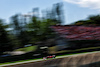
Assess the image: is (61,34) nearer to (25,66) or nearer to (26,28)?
(25,66)

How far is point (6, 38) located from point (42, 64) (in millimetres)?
18405

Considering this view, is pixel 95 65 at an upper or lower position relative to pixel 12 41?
upper

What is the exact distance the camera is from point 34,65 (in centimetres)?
357

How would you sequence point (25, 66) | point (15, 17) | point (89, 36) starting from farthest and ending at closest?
point (15, 17)
point (89, 36)
point (25, 66)

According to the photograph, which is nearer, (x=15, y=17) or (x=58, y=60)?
(x=58, y=60)

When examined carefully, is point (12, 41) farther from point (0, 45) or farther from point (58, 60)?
point (58, 60)

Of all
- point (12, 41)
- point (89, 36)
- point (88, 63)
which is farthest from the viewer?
point (12, 41)

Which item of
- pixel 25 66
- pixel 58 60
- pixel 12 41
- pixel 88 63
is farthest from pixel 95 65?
pixel 12 41

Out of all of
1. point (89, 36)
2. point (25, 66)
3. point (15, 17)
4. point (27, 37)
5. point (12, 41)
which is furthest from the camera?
point (15, 17)

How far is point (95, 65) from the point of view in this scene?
448 cm

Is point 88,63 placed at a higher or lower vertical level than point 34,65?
lower

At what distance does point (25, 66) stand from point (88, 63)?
69.3 inches

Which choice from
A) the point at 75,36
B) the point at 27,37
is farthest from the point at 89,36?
the point at 27,37

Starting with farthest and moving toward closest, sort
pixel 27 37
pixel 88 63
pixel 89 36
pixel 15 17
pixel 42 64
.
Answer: pixel 15 17, pixel 27 37, pixel 89 36, pixel 88 63, pixel 42 64
